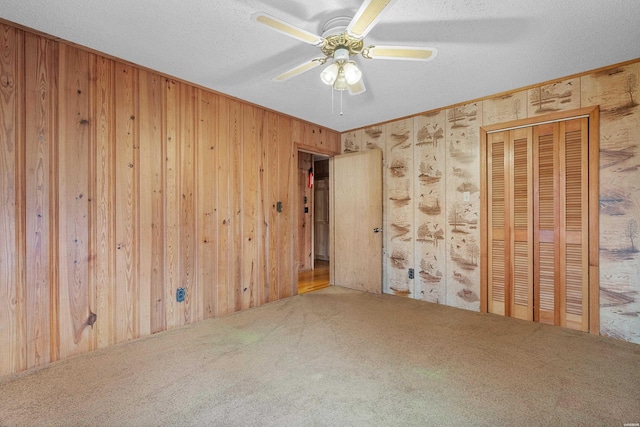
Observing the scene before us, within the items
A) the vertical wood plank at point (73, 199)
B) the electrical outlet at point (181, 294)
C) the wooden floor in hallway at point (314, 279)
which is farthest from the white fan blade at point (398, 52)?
the wooden floor in hallway at point (314, 279)

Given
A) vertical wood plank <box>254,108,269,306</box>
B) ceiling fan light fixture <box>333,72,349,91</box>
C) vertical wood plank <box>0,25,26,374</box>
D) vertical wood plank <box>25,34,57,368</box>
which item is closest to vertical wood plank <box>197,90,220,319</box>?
vertical wood plank <box>254,108,269,306</box>

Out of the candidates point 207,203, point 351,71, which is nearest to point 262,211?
point 207,203

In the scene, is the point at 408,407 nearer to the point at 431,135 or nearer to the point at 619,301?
the point at 619,301

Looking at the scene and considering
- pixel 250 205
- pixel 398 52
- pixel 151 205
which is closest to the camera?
pixel 398 52

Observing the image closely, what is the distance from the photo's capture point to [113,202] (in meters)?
2.45

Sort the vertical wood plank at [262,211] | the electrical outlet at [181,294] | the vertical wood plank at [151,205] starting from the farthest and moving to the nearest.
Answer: the vertical wood plank at [262,211]
the electrical outlet at [181,294]
the vertical wood plank at [151,205]

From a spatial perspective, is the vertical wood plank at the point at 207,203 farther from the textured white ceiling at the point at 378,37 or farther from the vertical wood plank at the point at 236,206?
the textured white ceiling at the point at 378,37

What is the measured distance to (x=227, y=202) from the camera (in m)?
3.24

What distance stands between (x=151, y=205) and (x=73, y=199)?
550 millimetres

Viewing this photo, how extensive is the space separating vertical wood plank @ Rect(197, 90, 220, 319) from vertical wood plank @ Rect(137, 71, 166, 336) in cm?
38

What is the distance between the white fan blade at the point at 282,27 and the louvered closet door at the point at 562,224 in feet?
8.46

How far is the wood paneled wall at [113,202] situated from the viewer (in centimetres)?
205

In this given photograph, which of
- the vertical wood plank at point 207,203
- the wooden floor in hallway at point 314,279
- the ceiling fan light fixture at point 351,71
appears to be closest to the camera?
the ceiling fan light fixture at point 351,71

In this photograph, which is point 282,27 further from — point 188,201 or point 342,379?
point 342,379
